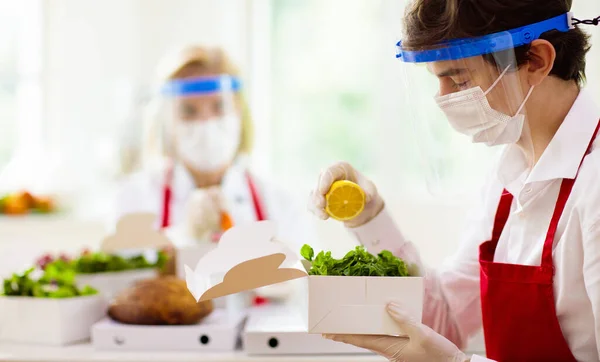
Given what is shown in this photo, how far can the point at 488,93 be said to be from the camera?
4.38ft

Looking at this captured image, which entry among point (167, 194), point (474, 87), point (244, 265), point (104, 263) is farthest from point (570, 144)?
point (167, 194)

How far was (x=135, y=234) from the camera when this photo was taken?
6.86ft

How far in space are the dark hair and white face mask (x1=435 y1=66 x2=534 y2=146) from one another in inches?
3.0

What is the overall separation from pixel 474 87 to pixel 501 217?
1.16ft

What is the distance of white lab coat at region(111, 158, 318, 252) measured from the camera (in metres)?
3.04

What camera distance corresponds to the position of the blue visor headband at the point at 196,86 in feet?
9.14

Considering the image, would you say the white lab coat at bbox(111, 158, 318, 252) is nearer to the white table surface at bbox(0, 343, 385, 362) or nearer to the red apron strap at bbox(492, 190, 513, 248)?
the white table surface at bbox(0, 343, 385, 362)

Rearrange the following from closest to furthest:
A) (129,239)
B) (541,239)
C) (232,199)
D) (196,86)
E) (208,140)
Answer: (541,239) < (129,239) < (196,86) < (208,140) < (232,199)

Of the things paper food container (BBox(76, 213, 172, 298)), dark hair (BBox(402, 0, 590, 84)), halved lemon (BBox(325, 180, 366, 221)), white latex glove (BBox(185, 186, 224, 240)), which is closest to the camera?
dark hair (BBox(402, 0, 590, 84))

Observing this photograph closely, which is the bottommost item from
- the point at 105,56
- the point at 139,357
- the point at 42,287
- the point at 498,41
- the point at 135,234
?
the point at 139,357

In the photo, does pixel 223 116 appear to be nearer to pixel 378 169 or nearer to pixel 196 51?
pixel 196 51

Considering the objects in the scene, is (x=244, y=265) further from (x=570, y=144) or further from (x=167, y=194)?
(x=167, y=194)

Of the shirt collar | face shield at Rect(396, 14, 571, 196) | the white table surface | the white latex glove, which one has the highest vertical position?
face shield at Rect(396, 14, 571, 196)

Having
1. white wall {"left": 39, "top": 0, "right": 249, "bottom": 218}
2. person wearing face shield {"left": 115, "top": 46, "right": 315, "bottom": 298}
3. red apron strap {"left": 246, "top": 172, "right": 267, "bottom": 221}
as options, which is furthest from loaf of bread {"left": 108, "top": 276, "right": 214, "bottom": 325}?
white wall {"left": 39, "top": 0, "right": 249, "bottom": 218}
